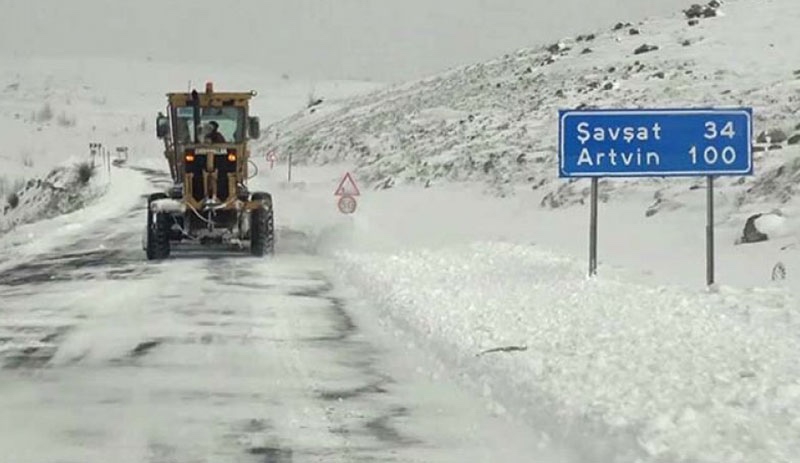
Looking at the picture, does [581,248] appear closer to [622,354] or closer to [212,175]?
[212,175]

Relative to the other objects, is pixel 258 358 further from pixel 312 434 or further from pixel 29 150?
pixel 29 150

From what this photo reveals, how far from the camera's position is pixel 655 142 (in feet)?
49.5

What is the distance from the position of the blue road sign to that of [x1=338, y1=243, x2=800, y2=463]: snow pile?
141 centimetres

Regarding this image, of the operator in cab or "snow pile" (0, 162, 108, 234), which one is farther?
"snow pile" (0, 162, 108, 234)

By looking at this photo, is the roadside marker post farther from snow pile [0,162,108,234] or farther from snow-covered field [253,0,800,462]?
snow pile [0,162,108,234]

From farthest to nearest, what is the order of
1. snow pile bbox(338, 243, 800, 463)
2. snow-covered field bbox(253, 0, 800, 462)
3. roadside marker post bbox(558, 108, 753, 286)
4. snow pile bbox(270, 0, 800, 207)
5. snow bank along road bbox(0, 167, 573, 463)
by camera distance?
1. snow pile bbox(270, 0, 800, 207)
2. roadside marker post bbox(558, 108, 753, 286)
3. snow-covered field bbox(253, 0, 800, 462)
4. snow bank along road bbox(0, 167, 573, 463)
5. snow pile bbox(338, 243, 800, 463)

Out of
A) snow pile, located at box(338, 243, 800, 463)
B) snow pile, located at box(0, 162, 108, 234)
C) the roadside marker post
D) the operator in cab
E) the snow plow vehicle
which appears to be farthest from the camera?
snow pile, located at box(0, 162, 108, 234)

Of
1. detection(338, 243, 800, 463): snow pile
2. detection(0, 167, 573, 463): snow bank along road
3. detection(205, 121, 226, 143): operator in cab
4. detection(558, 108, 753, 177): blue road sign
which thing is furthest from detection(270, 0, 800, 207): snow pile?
detection(0, 167, 573, 463): snow bank along road

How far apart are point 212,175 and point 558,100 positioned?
28.1m

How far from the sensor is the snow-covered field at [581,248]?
858cm

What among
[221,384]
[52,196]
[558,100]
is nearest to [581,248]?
[221,384]

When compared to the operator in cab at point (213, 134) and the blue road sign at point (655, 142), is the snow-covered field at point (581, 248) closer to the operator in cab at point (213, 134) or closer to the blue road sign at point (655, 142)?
the blue road sign at point (655, 142)

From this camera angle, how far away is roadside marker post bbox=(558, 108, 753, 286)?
48.2 feet

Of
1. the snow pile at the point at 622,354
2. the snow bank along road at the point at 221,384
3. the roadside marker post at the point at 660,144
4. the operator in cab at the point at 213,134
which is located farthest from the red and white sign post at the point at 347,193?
the roadside marker post at the point at 660,144
